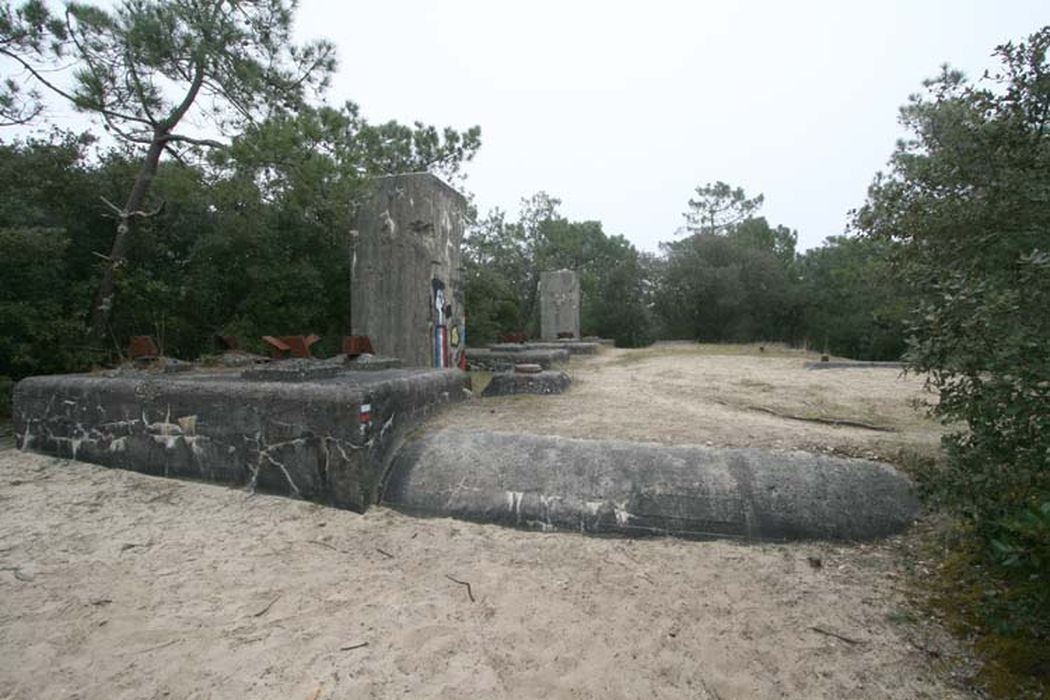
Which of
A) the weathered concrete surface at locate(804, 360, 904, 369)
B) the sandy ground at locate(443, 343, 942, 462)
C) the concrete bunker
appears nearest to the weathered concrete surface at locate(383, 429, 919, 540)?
the sandy ground at locate(443, 343, 942, 462)

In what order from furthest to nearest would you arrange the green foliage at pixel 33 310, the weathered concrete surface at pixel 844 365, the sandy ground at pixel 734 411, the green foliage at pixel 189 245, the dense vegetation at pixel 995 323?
the weathered concrete surface at pixel 844 365 → the green foliage at pixel 189 245 → the green foliage at pixel 33 310 → the sandy ground at pixel 734 411 → the dense vegetation at pixel 995 323

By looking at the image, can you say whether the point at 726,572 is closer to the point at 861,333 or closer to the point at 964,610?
the point at 964,610

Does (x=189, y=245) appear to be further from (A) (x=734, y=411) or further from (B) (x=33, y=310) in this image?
(A) (x=734, y=411)

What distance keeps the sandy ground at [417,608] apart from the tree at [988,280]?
68 cm

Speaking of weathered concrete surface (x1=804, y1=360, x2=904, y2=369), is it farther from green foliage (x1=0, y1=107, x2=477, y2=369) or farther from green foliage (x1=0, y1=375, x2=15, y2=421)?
green foliage (x1=0, y1=375, x2=15, y2=421)

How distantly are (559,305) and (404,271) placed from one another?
388 inches

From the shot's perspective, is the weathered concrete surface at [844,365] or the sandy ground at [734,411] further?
the weathered concrete surface at [844,365]

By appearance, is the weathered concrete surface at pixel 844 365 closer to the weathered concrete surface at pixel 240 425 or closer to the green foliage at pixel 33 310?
the weathered concrete surface at pixel 240 425

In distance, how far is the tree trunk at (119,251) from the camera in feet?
23.2

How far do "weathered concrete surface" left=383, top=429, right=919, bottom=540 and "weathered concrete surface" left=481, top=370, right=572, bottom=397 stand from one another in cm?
205

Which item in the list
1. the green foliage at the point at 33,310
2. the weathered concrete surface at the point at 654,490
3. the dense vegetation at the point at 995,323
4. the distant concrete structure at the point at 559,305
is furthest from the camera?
the distant concrete structure at the point at 559,305

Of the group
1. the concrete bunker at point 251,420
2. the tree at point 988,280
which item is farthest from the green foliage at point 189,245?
the tree at point 988,280

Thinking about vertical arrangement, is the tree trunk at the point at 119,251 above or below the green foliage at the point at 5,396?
above

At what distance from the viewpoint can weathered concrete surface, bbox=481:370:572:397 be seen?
19.5 feet
